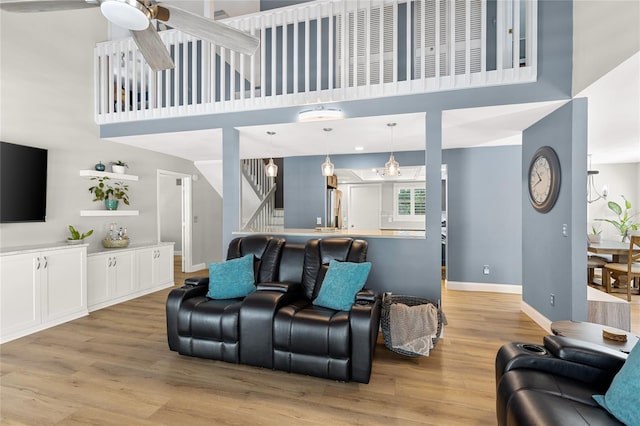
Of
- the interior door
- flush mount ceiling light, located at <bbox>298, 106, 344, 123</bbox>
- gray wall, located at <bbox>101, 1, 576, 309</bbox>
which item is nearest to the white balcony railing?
gray wall, located at <bbox>101, 1, 576, 309</bbox>

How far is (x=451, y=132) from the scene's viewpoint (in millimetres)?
4141

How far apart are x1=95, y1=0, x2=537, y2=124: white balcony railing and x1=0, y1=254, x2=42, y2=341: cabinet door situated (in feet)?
7.21

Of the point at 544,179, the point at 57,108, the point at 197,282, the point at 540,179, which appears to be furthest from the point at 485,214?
the point at 57,108

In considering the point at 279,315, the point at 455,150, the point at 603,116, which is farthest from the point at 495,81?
the point at 279,315

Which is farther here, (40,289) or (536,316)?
(536,316)

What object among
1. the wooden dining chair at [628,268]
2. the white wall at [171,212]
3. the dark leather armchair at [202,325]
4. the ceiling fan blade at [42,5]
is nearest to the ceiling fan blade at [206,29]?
the ceiling fan blade at [42,5]

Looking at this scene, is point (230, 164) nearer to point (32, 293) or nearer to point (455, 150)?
point (32, 293)

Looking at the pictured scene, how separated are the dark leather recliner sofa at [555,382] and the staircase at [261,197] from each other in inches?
207

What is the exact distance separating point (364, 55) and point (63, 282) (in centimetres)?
447

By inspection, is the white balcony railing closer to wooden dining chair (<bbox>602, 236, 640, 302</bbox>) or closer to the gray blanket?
the gray blanket

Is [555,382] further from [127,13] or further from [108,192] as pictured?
[108,192]

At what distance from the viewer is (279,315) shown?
101 inches

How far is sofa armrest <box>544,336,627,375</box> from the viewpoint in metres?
1.55

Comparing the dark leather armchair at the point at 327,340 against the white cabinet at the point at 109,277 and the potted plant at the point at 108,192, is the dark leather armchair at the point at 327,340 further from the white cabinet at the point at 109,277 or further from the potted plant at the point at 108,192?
the potted plant at the point at 108,192
